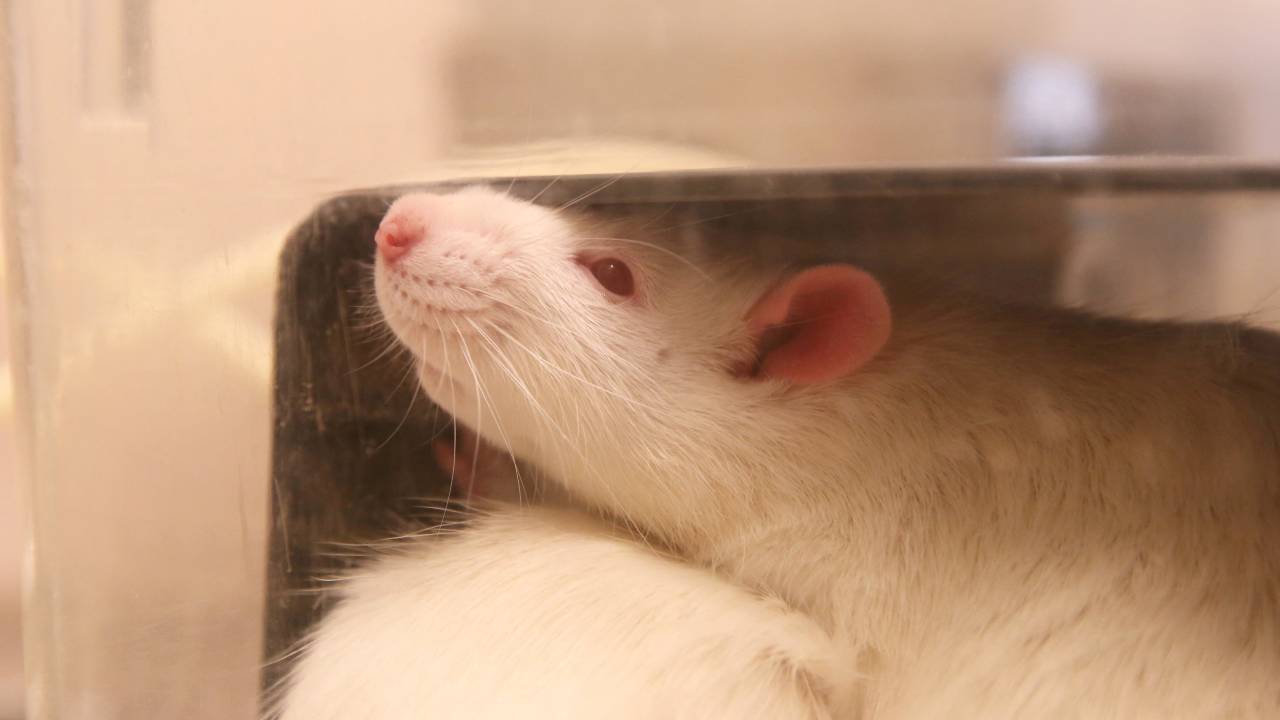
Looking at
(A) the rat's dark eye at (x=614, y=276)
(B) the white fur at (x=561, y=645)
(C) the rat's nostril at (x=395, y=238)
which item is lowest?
(B) the white fur at (x=561, y=645)

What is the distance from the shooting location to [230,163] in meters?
0.91

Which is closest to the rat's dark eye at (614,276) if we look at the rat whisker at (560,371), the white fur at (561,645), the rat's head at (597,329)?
the rat's head at (597,329)

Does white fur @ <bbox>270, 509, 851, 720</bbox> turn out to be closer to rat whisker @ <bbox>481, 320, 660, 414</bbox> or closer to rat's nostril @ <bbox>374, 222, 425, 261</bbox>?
rat whisker @ <bbox>481, 320, 660, 414</bbox>

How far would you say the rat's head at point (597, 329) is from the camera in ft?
3.08

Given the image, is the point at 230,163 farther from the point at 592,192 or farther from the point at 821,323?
the point at 821,323

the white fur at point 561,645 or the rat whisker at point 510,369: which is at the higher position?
the rat whisker at point 510,369

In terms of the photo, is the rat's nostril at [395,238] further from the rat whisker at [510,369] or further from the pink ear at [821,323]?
the pink ear at [821,323]

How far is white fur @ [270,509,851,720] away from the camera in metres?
0.85

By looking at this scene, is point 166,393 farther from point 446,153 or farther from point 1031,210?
point 1031,210

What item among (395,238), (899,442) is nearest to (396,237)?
(395,238)

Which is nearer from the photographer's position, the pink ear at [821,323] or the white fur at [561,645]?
the white fur at [561,645]

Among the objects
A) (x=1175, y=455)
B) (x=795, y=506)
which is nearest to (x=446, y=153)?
(x=795, y=506)

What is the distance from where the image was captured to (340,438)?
1.07 m

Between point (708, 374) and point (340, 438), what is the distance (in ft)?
1.39
